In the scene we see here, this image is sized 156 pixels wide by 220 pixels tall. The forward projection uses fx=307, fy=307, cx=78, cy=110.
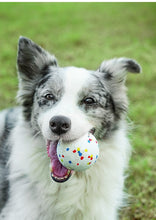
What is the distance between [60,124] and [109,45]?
8818 millimetres

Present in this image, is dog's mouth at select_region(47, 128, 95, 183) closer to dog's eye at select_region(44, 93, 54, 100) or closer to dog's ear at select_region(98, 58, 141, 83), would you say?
dog's eye at select_region(44, 93, 54, 100)

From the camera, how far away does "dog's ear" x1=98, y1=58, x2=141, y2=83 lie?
3.85m

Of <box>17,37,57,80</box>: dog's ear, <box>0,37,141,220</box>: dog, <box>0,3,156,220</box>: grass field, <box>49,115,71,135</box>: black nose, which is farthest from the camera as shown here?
<box>0,3,156,220</box>: grass field

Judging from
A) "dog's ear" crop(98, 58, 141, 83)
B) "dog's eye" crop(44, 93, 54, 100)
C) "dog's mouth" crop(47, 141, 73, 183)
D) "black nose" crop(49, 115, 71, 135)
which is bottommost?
"dog's mouth" crop(47, 141, 73, 183)

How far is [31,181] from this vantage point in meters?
3.45

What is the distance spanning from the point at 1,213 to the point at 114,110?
5.90ft

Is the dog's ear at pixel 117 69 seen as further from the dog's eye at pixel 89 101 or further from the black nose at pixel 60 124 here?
the black nose at pixel 60 124

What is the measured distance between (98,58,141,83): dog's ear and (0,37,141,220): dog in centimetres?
6

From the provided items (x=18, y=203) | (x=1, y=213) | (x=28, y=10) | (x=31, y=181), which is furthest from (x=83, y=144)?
(x=28, y=10)

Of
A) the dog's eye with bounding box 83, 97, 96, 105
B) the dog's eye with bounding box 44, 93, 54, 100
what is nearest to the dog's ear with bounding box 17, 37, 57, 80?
the dog's eye with bounding box 44, 93, 54, 100

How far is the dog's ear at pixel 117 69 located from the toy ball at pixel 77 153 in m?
1.10

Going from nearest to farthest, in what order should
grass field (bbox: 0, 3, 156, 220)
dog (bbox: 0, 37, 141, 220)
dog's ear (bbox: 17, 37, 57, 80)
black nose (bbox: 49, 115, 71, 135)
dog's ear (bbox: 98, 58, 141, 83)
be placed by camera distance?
black nose (bbox: 49, 115, 71, 135), dog (bbox: 0, 37, 141, 220), dog's ear (bbox: 17, 37, 57, 80), dog's ear (bbox: 98, 58, 141, 83), grass field (bbox: 0, 3, 156, 220)

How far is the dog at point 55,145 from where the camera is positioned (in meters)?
3.30

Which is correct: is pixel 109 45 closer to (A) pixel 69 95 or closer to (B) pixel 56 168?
(A) pixel 69 95
